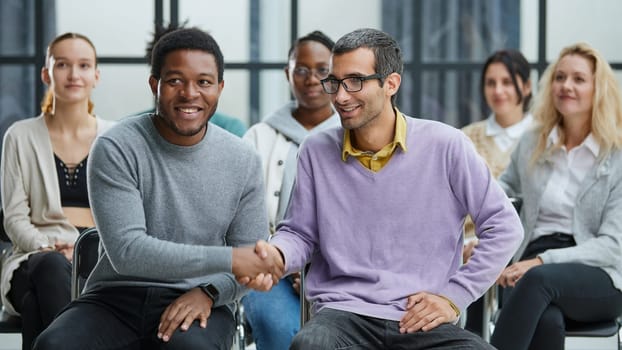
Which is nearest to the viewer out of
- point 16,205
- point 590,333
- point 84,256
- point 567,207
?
point 84,256

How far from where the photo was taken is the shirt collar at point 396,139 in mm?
2889

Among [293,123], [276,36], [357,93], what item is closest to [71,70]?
[293,123]

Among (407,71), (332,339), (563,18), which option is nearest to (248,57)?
(407,71)

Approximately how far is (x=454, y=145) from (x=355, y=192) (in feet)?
1.03

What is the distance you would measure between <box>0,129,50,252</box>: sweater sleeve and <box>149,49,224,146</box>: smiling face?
3.44ft

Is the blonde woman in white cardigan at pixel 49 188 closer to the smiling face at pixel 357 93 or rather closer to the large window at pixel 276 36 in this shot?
the smiling face at pixel 357 93

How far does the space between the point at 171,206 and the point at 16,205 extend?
118 centimetres

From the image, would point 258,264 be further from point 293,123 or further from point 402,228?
point 293,123

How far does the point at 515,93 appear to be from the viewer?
4605 mm

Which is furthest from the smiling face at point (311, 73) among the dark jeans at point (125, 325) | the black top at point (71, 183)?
the dark jeans at point (125, 325)

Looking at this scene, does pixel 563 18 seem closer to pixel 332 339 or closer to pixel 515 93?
pixel 515 93

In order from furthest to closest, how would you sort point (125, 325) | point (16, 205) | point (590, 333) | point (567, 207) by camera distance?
point (16, 205), point (567, 207), point (590, 333), point (125, 325)

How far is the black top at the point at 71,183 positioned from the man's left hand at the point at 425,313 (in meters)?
1.67

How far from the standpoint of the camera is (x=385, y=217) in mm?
2871
